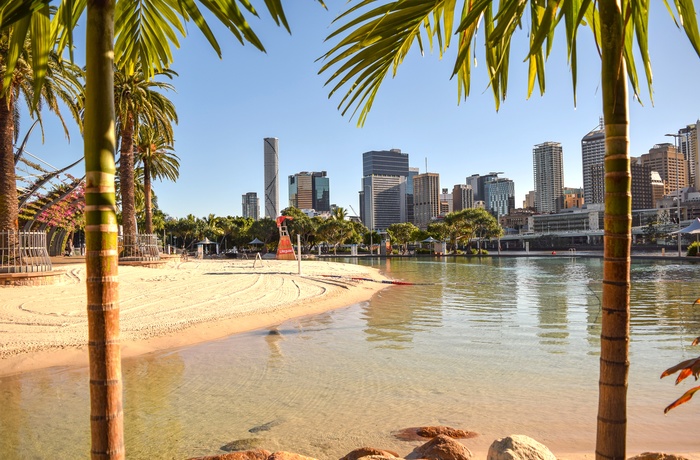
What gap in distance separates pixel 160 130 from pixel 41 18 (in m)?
33.6

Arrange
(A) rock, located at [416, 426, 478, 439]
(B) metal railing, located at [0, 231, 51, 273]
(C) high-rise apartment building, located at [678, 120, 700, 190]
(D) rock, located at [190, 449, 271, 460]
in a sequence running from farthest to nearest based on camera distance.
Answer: (C) high-rise apartment building, located at [678, 120, 700, 190] < (B) metal railing, located at [0, 231, 51, 273] < (A) rock, located at [416, 426, 478, 439] < (D) rock, located at [190, 449, 271, 460]

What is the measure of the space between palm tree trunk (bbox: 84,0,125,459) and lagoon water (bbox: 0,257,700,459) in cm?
311

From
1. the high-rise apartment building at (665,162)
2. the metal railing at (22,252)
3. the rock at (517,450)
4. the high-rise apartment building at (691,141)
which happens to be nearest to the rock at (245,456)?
the rock at (517,450)

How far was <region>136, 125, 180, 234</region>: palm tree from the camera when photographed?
33463 millimetres

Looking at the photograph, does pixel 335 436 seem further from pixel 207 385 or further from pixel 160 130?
pixel 160 130

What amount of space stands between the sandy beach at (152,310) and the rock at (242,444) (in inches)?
190

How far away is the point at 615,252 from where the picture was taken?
2479 millimetres

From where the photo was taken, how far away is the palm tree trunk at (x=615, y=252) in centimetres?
244

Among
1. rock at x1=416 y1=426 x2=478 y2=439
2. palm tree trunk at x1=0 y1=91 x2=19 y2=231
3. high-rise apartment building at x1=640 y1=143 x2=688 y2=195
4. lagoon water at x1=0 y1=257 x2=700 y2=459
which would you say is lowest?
lagoon water at x1=0 y1=257 x2=700 y2=459

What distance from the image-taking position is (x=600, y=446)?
255 centimetres

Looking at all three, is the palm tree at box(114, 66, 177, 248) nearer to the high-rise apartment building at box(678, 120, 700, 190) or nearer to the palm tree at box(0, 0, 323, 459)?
the palm tree at box(0, 0, 323, 459)

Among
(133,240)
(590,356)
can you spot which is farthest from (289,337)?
(133,240)

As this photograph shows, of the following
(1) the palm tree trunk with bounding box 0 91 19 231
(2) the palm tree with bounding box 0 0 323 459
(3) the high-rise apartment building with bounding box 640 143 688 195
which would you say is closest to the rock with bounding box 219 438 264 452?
(2) the palm tree with bounding box 0 0 323 459

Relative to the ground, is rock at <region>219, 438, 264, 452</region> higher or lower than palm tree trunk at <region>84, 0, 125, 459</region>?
lower
